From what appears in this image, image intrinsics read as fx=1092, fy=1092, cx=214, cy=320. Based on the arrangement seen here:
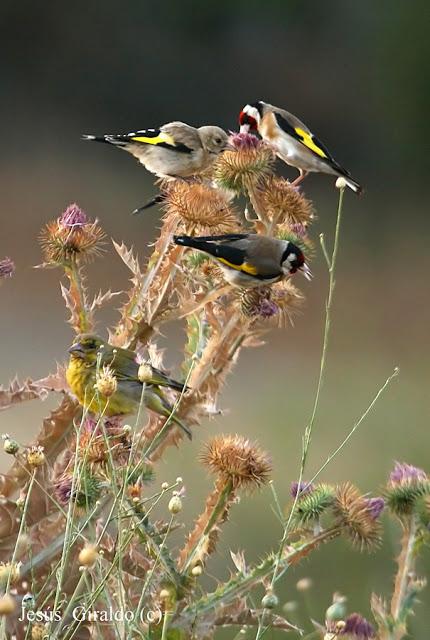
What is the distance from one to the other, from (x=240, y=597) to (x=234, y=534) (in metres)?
3.31

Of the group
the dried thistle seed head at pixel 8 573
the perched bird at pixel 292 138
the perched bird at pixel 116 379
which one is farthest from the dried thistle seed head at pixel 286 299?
the perched bird at pixel 292 138

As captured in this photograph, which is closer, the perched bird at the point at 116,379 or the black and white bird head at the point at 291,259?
the perched bird at the point at 116,379

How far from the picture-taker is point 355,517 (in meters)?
1.55

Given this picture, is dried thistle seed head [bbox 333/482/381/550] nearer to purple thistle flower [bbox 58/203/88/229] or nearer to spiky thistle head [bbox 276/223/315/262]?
spiky thistle head [bbox 276/223/315/262]

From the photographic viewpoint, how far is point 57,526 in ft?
4.90

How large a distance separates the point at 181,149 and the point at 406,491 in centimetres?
124

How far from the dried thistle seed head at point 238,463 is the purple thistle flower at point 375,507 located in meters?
0.16

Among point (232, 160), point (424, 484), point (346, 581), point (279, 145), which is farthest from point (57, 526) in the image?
point (346, 581)

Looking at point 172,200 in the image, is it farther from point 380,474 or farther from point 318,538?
point 380,474

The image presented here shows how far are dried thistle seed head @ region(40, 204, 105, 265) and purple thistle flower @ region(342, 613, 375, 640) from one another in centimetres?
74

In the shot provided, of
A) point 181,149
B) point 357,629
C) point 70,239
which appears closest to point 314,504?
point 357,629

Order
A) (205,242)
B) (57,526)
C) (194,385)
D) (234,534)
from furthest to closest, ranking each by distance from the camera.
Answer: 1. (234,534)
2. (205,242)
3. (194,385)
4. (57,526)

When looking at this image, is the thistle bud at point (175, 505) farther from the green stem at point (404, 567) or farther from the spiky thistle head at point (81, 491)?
the green stem at point (404, 567)

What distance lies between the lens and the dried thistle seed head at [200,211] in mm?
1734
